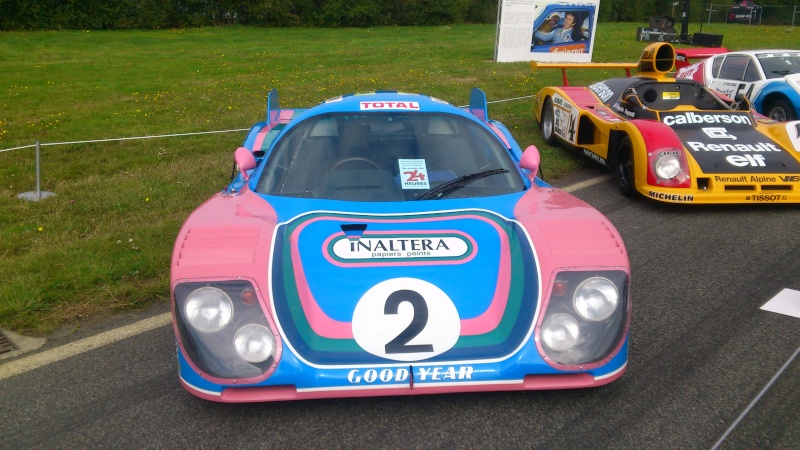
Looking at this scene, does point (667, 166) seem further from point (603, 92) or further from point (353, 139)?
point (353, 139)

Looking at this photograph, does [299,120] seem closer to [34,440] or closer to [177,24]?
[34,440]

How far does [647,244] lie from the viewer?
4.85 meters

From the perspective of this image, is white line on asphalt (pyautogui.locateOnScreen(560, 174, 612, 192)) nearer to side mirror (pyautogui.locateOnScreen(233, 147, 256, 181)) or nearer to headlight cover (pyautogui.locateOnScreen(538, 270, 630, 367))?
side mirror (pyautogui.locateOnScreen(233, 147, 256, 181))

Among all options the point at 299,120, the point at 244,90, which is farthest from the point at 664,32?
the point at 299,120

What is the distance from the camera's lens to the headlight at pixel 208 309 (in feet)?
8.33

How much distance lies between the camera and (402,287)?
8.87ft

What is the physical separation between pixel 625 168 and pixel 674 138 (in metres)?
0.50

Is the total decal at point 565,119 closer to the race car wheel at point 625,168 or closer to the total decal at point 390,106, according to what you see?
the race car wheel at point 625,168

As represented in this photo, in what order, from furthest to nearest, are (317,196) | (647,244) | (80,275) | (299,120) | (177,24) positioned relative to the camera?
(177,24) → (647,244) → (80,275) → (299,120) → (317,196)

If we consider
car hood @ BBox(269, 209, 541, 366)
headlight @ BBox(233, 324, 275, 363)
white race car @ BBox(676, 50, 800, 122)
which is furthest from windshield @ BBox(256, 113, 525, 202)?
white race car @ BBox(676, 50, 800, 122)

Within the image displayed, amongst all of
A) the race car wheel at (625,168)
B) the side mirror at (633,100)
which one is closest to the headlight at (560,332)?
the race car wheel at (625,168)

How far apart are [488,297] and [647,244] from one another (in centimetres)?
252

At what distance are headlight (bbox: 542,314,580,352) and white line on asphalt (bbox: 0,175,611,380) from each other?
2059mm

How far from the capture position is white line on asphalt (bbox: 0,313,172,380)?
10.4 feet
